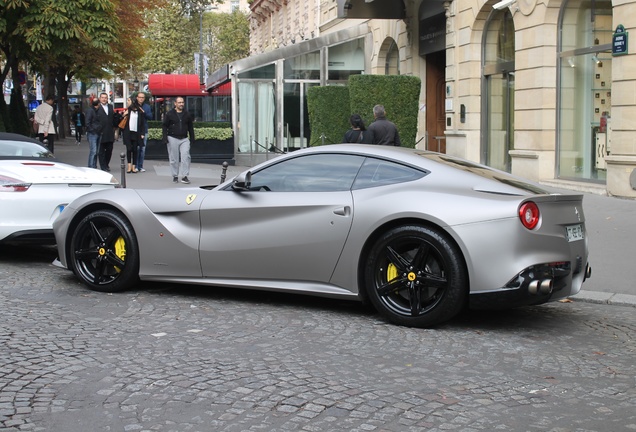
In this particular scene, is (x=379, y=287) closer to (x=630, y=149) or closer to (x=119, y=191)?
(x=119, y=191)

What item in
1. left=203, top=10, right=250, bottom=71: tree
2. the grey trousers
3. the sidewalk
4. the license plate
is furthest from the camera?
left=203, top=10, right=250, bottom=71: tree

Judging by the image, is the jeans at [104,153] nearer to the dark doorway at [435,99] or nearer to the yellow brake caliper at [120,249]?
the dark doorway at [435,99]

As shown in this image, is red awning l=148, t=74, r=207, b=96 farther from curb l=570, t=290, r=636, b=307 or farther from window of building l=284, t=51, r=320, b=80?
curb l=570, t=290, r=636, b=307

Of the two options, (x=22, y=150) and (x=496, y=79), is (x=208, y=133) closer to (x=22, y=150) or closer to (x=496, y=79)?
(x=496, y=79)

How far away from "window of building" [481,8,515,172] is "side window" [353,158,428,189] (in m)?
13.9

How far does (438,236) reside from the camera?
254 inches

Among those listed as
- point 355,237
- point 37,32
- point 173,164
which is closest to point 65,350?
point 355,237

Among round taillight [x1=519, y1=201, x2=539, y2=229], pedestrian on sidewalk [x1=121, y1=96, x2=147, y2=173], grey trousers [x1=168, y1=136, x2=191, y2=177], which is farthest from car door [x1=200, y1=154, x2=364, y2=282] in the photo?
pedestrian on sidewalk [x1=121, y1=96, x2=147, y2=173]

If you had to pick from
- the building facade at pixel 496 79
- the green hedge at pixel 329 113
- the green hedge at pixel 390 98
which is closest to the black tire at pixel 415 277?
the building facade at pixel 496 79

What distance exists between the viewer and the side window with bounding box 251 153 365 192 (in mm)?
7117

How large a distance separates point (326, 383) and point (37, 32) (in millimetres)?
20614

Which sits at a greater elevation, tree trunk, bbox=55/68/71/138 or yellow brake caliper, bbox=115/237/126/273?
tree trunk, bbox=55/68/71/138

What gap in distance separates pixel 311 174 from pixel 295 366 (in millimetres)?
2210

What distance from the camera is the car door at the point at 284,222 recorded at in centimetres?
695
